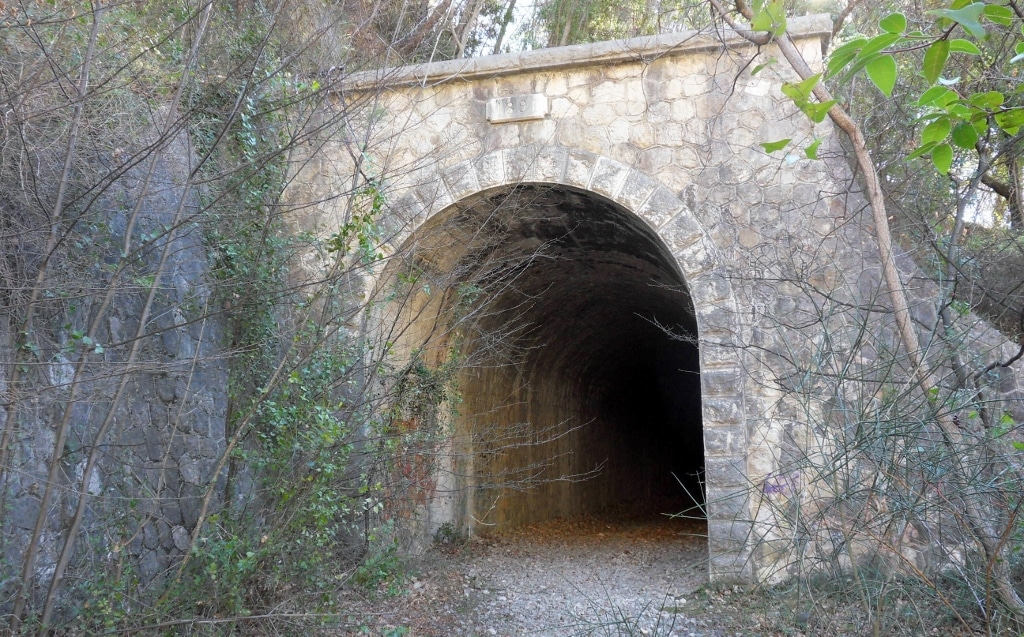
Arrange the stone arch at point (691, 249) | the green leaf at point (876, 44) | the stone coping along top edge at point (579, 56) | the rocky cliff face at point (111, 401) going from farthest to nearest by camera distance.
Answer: the stone coping along top edge at point (579, 56) → the stone arch at point (691, 249) → the rocky cliff face at point (111, 401) → the green leaf at point (876, 44)

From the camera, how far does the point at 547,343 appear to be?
927 centimetres

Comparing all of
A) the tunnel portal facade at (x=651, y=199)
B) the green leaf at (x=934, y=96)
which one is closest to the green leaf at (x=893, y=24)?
the green leaf at (x=934, y=96)

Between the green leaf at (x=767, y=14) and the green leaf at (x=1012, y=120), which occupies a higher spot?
the green leaf at (x=767, y=14)

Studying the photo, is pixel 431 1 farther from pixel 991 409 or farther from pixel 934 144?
pixel 934 144

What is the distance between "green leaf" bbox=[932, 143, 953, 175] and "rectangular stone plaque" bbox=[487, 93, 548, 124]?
14.6ft

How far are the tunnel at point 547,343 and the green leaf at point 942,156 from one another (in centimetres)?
240

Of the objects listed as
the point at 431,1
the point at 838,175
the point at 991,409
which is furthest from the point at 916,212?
the point at 431,1

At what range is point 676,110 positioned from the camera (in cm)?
582

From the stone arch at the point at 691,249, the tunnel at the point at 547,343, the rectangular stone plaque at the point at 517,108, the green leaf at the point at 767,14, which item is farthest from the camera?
the tunnel at the point at 547,343

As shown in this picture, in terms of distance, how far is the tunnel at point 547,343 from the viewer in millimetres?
6348

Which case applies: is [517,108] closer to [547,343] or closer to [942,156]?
[547,343]

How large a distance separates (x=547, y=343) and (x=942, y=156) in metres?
7.53

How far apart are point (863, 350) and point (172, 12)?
509 centimetres

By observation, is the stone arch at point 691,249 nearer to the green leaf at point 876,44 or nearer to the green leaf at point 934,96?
the green leaf at point 934,96
